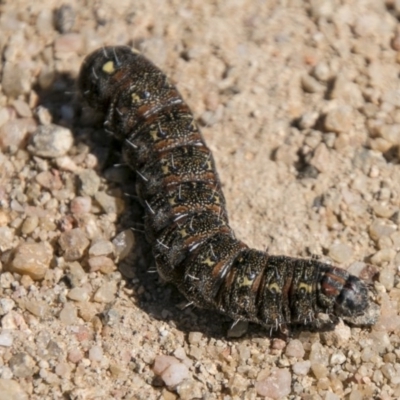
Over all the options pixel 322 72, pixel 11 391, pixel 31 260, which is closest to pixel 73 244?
pixel 31 260

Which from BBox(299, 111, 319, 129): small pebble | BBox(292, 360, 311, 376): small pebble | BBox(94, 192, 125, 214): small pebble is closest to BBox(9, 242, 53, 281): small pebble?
BBox(94, 192, 125, 214): small pebble

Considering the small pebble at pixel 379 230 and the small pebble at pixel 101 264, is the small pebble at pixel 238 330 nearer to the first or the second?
the small pebble at pixel 101 264

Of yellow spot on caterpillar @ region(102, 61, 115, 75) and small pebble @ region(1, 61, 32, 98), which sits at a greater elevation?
yellow spot on caterpillar @ region(102, 61, 115, 75)

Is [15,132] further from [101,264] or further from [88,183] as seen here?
[101,264]

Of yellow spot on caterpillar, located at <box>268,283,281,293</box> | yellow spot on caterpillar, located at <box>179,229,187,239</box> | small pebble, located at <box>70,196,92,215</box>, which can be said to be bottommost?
small pebble, located at <box>70,196,92,215</box>

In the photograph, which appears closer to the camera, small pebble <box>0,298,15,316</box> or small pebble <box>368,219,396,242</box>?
small pebble <box>0,298,15,316</box>

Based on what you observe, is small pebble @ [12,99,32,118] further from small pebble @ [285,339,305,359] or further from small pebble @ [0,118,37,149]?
small pebble @ [285,339,305,359]
